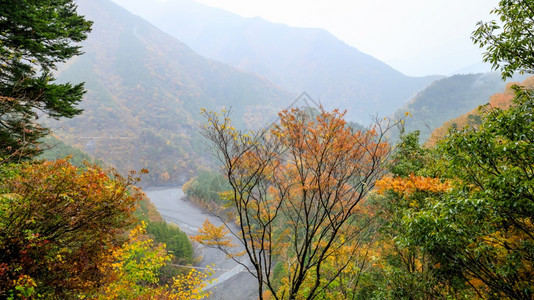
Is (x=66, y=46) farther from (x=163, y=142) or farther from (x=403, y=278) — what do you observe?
(x=163, y=142)

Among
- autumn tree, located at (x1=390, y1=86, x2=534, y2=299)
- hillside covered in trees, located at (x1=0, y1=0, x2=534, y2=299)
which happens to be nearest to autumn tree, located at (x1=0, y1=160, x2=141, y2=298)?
hillside covered in trees, located at (x1=0, y1=0, x2=534, y2=299)

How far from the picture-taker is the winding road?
874 inches

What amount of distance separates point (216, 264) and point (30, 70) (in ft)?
79.2

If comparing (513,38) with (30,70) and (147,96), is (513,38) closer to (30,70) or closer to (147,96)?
(30,70)

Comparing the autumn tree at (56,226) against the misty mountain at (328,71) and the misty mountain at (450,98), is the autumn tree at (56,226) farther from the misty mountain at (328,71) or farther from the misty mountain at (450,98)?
the misty mountain at (328,71)

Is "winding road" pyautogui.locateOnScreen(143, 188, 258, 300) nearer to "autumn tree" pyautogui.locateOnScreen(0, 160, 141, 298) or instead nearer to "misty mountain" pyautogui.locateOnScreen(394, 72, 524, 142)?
"autumn tree" pyautogui.locateOnScreen(0, 160, 141, 298)

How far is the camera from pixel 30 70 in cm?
645

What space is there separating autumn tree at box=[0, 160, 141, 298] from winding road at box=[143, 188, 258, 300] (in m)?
7.19

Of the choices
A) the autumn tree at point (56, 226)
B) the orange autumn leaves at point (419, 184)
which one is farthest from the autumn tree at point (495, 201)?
the autumn tree at point (56, 226)

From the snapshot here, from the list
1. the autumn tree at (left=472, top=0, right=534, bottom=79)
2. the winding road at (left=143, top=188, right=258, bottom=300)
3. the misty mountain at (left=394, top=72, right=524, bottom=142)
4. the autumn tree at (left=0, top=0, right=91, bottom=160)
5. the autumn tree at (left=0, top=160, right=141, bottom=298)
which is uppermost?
the misty mountain at (left=394, top=72, right=524, bottom=142)

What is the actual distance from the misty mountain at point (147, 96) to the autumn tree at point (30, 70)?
55.6m

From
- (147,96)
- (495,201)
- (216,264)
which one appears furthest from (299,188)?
(147,96)

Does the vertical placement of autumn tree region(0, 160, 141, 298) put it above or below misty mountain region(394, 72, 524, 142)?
below

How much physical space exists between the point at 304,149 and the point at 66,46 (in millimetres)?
7427
